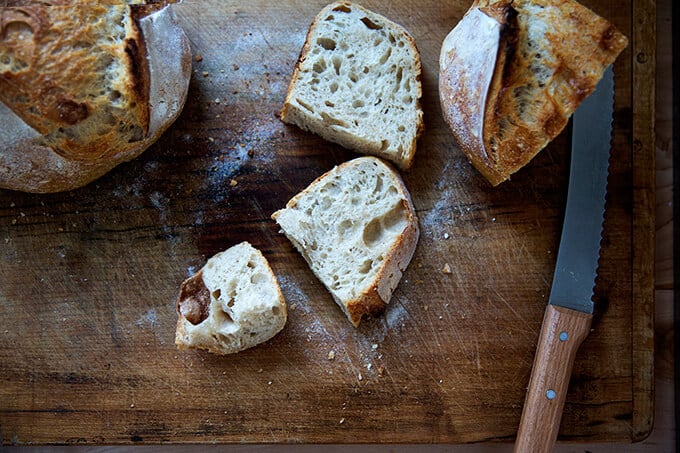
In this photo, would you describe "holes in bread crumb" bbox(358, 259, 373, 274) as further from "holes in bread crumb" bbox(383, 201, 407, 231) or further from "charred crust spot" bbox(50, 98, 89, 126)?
"charred crust spot" bbox(50, 98, 89, 126)

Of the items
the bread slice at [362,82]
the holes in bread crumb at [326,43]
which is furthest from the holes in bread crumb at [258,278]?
the holes in bread crumb at [326,43]

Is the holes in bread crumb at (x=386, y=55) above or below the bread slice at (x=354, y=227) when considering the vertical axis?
above

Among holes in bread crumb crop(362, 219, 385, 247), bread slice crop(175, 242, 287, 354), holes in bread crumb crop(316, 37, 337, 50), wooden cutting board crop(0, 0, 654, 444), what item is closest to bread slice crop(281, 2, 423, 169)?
holes in bread crumb crop(316, 37, 337, 50)

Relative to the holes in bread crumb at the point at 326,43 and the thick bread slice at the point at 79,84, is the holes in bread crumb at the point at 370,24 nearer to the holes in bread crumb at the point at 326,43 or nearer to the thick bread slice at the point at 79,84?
the holes in bread crumb at the point at 326,43

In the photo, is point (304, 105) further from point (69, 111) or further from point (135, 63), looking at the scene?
point (69, 111)

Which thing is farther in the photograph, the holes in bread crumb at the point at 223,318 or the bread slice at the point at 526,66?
the holes in bread crumb at the point at 223,318

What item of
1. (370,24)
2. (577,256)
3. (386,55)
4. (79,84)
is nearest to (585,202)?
(577,256)

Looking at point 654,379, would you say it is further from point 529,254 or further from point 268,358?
point 268,358
